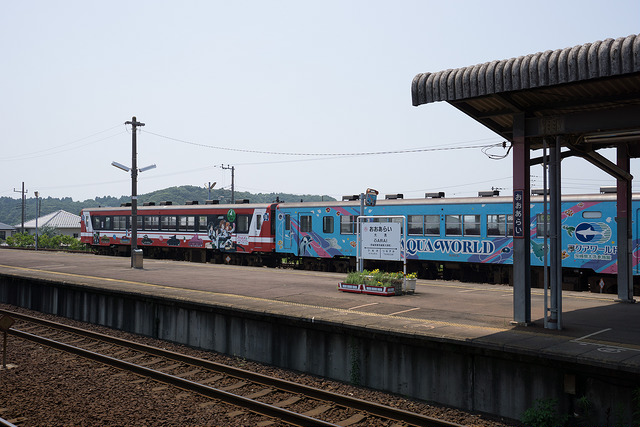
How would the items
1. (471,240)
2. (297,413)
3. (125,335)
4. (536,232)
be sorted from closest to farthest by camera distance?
(297,413), (125,335), (536,232), (471,240)

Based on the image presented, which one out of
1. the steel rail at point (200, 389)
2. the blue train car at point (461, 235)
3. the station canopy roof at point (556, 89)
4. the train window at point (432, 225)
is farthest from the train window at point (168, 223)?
the station canopy roof at point (556, 89)

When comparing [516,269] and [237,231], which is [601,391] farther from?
[237,231]

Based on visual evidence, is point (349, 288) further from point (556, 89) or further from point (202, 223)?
point (202, 223)

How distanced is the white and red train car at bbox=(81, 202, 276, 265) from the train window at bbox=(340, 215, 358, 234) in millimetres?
4947

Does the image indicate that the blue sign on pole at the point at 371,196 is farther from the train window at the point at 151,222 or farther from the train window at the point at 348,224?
the train window at the point at 151,222

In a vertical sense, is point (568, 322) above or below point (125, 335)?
above

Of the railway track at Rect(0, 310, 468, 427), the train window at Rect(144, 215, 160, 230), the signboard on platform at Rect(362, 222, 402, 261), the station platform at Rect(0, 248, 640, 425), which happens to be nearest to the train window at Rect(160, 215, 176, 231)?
the train window at Rect(144, 215, 160, 230)

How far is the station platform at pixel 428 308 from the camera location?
9344 millimetres

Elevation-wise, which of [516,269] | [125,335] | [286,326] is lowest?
[125,335]

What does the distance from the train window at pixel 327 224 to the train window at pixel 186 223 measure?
1071 cm

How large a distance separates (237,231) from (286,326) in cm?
→ 1927

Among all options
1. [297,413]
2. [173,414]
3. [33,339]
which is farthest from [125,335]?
[297,413]

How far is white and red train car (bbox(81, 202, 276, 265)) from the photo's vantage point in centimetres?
3070

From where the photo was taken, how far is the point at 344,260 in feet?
88.4
